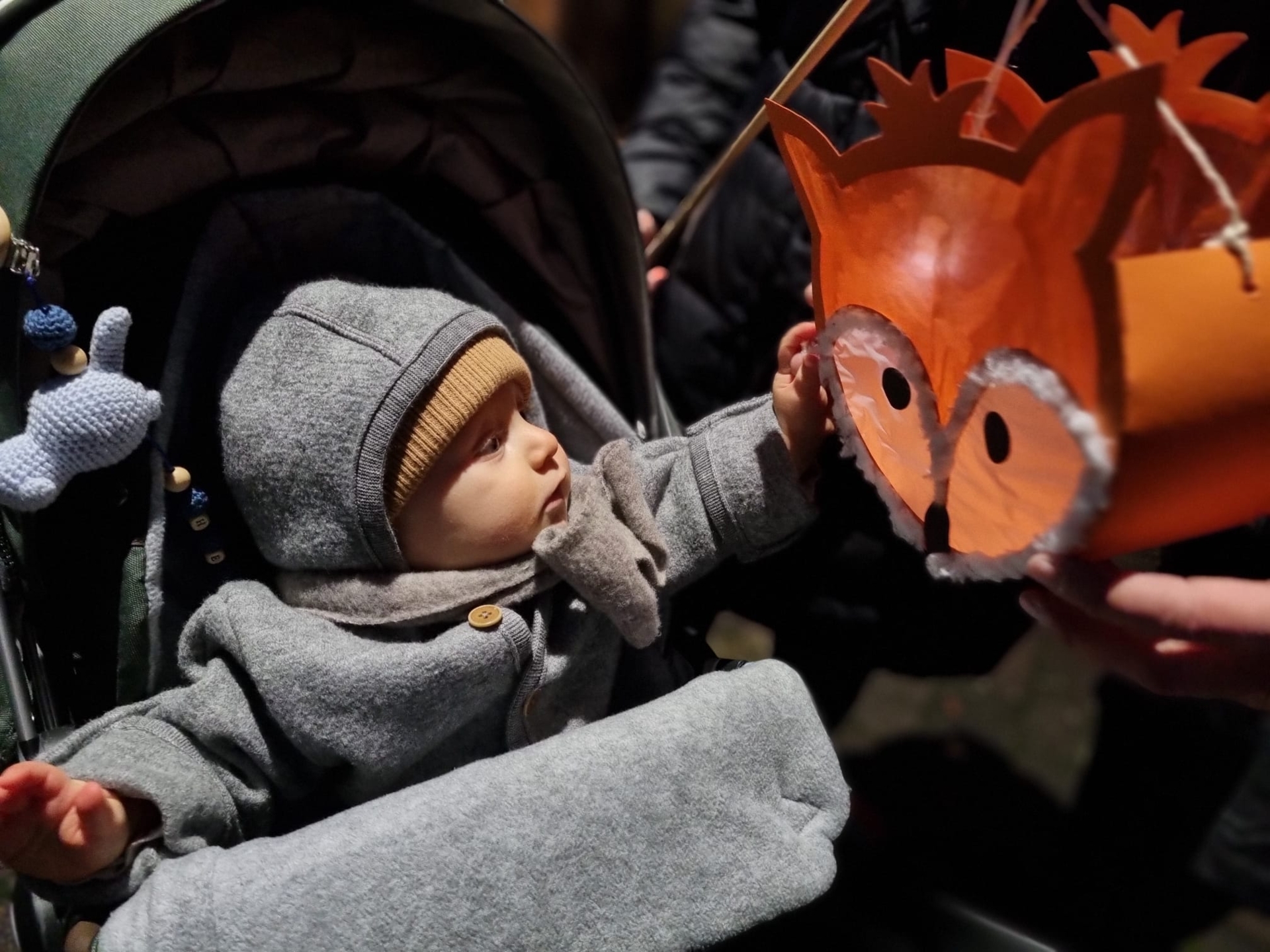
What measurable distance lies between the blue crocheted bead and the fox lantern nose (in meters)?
0.64

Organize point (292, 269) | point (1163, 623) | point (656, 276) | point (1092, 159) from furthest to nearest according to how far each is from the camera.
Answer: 1. point (656, 276)
2. point (292, 269)
3. point (1163, 623)
4. point (1092, 159)

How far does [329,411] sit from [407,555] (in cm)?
14

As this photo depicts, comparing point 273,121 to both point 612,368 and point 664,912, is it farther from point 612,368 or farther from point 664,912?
point 664,912

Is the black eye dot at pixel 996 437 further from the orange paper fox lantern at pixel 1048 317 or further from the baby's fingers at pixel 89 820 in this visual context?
the baby's fingers at pixel 89 820

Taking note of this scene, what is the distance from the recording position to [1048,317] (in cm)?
51

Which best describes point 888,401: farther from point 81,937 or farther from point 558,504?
point 81,937

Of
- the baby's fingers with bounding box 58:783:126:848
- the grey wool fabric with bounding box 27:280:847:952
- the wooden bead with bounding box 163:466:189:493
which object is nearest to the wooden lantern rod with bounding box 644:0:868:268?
the grey wool fabric with bounding box 27:280:847:952

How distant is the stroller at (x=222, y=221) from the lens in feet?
2.42

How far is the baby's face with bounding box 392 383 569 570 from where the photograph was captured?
821mm

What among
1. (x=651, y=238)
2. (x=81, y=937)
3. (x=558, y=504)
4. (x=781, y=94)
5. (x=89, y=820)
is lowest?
(x=81, y=937)

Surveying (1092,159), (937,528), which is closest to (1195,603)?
(937,528)

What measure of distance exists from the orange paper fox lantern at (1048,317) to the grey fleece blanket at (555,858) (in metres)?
0.23

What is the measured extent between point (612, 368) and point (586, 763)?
1.59 feet

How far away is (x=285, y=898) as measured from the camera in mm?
650
